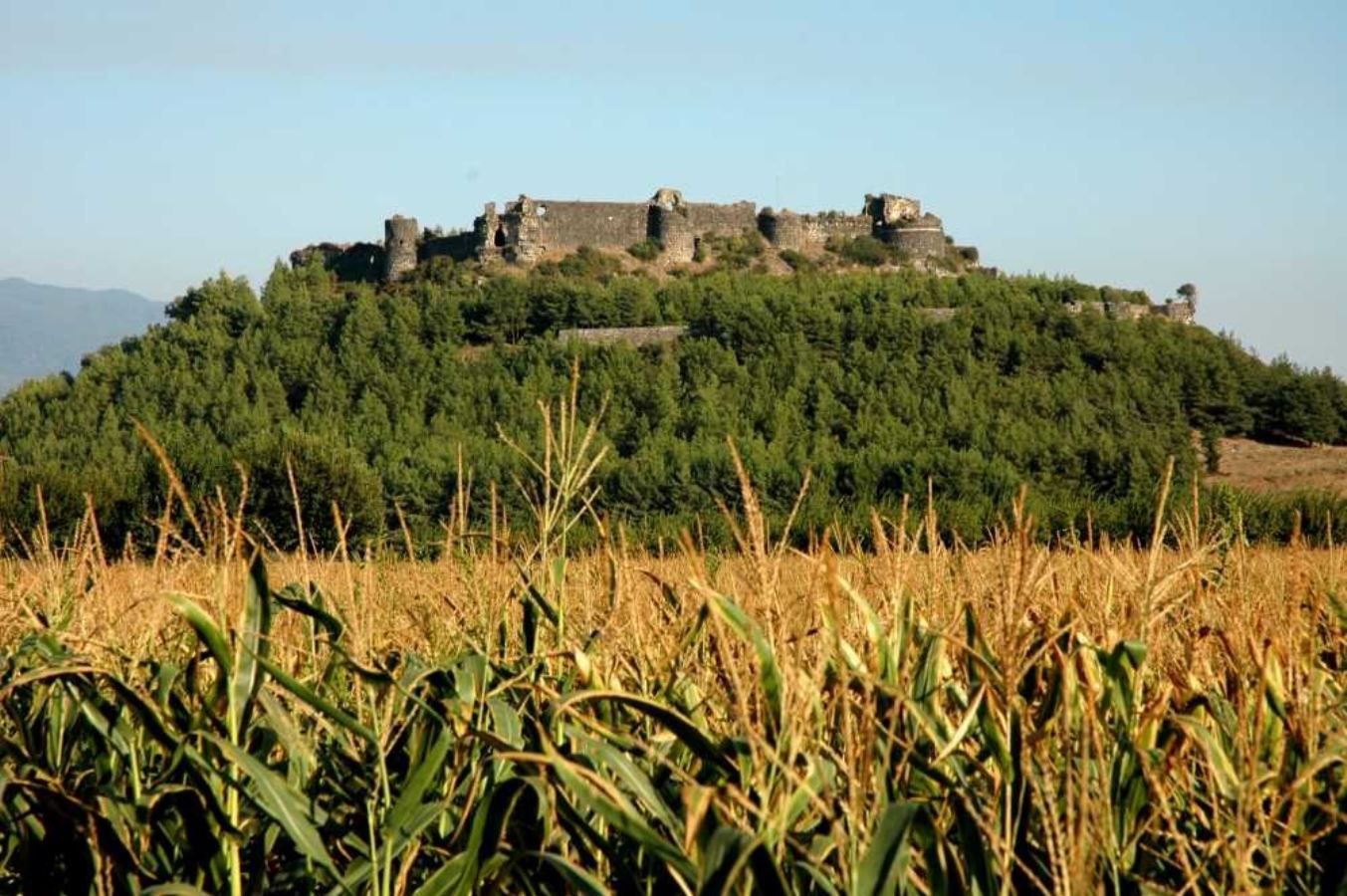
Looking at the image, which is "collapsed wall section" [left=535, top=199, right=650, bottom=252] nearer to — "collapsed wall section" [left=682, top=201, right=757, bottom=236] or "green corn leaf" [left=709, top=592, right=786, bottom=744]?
"collapsed wall section" [left=682, top=201, right=757, bottom=236]

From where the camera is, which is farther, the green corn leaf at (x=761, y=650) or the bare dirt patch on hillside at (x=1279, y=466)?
the bare dirt patch on hillside at (x=1279, y=466)

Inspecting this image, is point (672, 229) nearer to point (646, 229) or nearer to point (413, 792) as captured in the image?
point (646, 229)

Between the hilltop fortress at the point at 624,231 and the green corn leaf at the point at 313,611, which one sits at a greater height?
the hilltop fortress at the point at 624,231

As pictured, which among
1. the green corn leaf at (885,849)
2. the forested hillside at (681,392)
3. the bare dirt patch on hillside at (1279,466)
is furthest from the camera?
the bare dirt patch on hillside at (1279,466)

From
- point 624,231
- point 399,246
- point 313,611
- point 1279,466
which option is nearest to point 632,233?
point 624,231

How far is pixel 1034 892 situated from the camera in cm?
328

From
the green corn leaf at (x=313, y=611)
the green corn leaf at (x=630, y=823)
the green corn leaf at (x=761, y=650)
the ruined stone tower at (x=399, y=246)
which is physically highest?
the ruined stone tower at (x=399, y=246)

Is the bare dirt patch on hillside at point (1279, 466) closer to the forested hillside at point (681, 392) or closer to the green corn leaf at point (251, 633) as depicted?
the forested hillside at point (681, 392)

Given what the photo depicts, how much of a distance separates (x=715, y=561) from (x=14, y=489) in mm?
23155

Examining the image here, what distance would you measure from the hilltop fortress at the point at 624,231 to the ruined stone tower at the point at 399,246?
0.03 m

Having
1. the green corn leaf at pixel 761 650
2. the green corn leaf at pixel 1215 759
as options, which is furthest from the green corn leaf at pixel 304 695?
the green corn leaf at pixel 1215 759

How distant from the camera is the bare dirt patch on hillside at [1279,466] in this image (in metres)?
36.5

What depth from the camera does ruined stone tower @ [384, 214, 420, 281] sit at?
51.7 m

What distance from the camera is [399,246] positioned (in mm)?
51969
